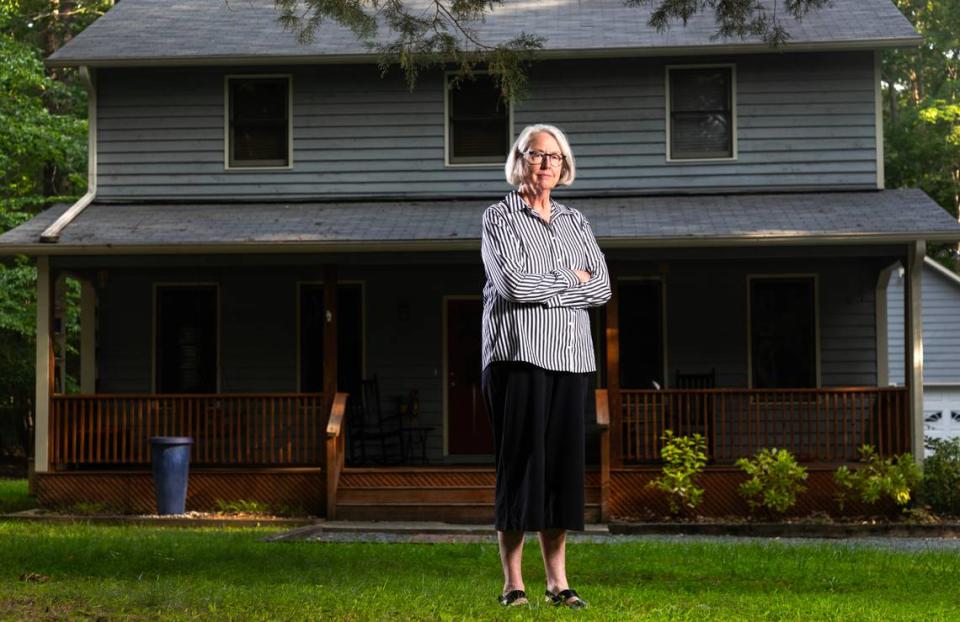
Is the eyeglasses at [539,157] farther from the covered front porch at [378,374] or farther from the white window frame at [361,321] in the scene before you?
the white window frame at [361,321]

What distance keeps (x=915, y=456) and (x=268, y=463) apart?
22.0 feet

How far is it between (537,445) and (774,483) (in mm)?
8461

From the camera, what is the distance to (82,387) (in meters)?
15.7

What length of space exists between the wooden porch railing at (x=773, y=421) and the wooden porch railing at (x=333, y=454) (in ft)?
9.58

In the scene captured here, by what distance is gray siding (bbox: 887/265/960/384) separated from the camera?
72.5 ft

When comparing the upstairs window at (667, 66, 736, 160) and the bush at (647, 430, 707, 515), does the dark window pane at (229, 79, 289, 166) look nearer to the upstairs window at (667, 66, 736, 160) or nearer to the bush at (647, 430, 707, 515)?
the upstairs window at (667, 66, 736, 160)

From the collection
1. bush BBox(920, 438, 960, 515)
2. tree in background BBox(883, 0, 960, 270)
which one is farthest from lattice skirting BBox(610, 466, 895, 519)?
tree in background BBox(883, 0, 960, 270)

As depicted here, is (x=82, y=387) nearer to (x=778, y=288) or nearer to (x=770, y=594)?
(x=778, y=288)

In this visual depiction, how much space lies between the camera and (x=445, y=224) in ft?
46.5

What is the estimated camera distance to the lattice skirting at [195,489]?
13984 mm

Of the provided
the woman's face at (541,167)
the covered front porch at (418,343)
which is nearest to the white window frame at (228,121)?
the covered front porch at (418,343)

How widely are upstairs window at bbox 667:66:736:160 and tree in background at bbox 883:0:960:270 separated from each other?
15.5 metres

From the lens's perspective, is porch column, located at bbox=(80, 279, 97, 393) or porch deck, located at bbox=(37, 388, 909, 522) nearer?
porch deck, located at bbox=(37, 388, 909, 522)

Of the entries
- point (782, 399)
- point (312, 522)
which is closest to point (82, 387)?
point (312, 522)
